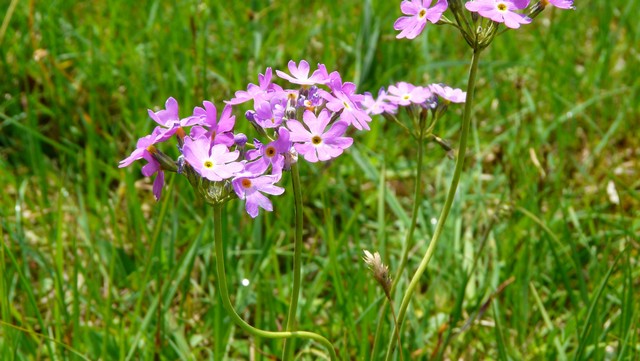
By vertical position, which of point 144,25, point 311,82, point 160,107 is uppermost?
point 311,82

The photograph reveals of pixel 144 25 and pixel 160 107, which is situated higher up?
pixel 144 25

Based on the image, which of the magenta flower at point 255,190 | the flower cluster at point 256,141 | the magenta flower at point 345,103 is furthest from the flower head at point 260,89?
the magenta flower at point 255,190

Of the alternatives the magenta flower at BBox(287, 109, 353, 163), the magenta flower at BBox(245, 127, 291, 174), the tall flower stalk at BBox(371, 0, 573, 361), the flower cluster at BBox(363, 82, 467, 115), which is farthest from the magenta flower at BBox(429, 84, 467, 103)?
the magenta flower at BBox(245, 127, 291, 174)

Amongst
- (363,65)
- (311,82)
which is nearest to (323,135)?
(311,82)

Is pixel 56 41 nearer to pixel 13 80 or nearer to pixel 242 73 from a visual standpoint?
pixel 13 80

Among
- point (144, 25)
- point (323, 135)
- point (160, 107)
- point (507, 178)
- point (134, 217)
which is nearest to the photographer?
point (323, 135)

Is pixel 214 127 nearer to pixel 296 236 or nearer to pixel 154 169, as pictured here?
pixel 154 169

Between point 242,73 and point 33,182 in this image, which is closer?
point 33,182
